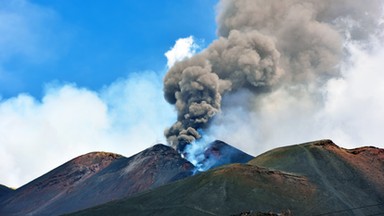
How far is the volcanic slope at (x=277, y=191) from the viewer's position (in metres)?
75.4

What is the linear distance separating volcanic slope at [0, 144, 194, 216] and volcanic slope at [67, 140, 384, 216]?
29643 mm

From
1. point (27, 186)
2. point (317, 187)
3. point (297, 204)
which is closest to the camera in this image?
point (297, 204)

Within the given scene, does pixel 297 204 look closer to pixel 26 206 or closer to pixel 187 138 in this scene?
pixel 187 138

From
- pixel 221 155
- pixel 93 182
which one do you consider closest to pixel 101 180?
pixel 93 182

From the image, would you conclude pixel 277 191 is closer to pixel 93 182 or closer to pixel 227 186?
pixel 227 186

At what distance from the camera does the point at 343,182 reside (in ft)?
288

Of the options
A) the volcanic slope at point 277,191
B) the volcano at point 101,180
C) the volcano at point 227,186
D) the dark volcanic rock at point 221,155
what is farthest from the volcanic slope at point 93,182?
the volcanic slope at point 277,191

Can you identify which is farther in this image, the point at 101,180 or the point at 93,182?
the point at 93,182

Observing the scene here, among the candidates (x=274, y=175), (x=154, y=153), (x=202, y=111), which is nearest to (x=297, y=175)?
(x=274, y=175)

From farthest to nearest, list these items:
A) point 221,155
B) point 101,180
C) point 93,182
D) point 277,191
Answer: point 221,155
point 93,182
point 101,180
point 277,191

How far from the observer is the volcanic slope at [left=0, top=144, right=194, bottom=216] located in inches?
4632

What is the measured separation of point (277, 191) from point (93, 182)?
205 feet

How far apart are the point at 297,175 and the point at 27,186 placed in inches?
3351

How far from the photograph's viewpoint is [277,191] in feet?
265
